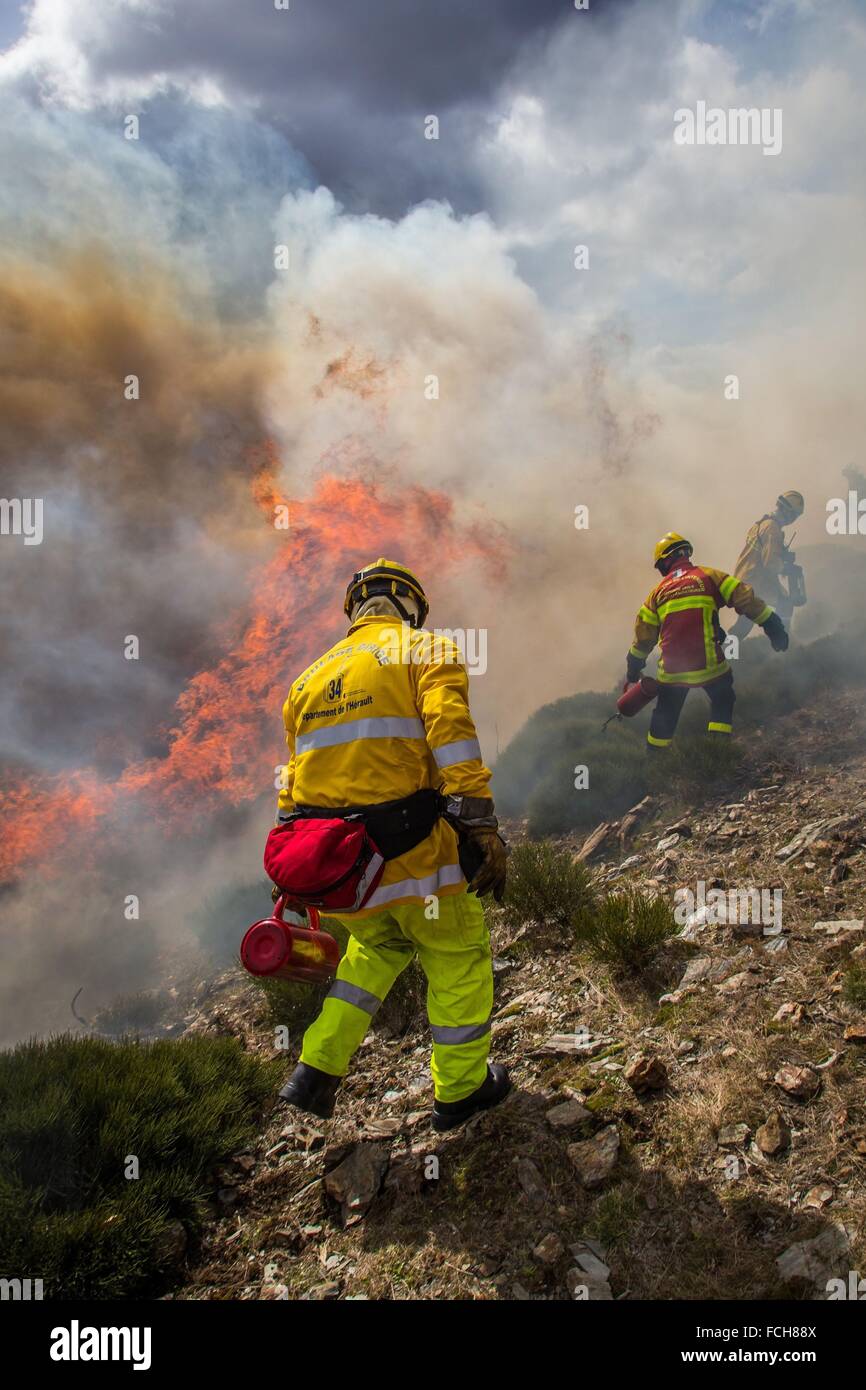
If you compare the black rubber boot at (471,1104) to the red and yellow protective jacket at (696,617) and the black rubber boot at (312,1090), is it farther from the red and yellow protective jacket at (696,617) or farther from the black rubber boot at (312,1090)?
the red and yellow protective jacket at (696,617)

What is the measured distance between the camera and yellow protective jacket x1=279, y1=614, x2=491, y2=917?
8.67 ft

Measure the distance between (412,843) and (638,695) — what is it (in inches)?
206

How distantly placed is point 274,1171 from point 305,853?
1.65m

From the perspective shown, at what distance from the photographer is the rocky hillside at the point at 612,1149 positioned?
2061mm

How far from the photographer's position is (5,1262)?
222 cm

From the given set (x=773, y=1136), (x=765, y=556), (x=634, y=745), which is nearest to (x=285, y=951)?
(x=773, y=1136)

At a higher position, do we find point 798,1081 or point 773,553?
point 773,553

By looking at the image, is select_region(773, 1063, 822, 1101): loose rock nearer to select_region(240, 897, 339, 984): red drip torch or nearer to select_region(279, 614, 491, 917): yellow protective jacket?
select_region(279, 614, 491, 917): yellow protective jacket

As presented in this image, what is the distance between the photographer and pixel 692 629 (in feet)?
21.8

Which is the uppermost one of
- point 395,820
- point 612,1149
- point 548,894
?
point 395,820

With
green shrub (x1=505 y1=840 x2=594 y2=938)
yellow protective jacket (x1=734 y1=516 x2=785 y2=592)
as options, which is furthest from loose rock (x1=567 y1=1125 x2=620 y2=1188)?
yellow protective jacket (x1=734 y1=516 x2=785 y2=592)

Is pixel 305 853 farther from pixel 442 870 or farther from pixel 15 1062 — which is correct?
pixel 15 1062

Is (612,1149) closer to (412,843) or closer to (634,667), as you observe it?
(412,843)

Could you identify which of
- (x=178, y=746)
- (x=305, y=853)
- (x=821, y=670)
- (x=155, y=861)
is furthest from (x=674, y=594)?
(x=178, y=746)
